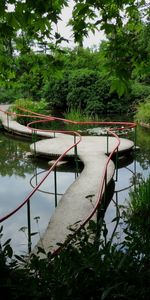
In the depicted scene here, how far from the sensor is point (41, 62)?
4.39m

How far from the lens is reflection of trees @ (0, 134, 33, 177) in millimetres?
10391

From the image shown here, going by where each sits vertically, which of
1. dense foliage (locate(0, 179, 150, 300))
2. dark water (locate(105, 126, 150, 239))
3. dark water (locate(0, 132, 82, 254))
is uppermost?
dense foliage (locate(0, 179, 150, 300))

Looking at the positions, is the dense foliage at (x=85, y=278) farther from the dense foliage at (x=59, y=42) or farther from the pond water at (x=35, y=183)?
the pond water at (x=35, y=183)

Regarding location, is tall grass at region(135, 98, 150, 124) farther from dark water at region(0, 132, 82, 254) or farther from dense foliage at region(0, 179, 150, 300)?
dense foliage at region(0, 179, 150, 300)

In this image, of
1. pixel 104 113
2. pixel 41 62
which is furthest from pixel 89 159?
pixel 104 113

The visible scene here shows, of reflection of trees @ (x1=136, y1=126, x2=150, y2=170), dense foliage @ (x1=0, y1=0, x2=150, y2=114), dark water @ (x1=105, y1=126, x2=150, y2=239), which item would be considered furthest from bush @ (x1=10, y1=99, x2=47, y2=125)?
dense foliage @ (x1=0, y1=0, x2=150, y2=114)

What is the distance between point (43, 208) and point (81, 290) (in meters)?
5.44

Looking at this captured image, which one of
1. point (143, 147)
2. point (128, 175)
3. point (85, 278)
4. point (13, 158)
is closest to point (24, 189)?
point (128, 175)

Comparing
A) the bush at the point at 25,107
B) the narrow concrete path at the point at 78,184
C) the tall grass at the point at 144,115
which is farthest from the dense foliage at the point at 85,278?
the bush at the point at 25,107

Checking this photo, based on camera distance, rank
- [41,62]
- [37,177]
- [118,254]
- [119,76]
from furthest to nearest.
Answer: [37,177]
[41,62]
[119,76]
[118,254]

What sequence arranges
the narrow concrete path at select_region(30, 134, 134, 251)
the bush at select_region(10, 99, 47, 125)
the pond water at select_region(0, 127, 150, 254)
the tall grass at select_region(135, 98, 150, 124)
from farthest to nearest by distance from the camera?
1. the bush at select_region(10, 99, 47, 125)
2. the tall grass at select_region(135, 98, 150, 124)
3. the pond water at select_region(0, 127, 150, 254)
4. the narrow concrete path at select_region(30, 134, 134, 251)

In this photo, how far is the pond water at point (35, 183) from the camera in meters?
6.40

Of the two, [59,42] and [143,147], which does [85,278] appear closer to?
[59,42]

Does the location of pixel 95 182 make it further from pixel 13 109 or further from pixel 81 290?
pixel 13 109
